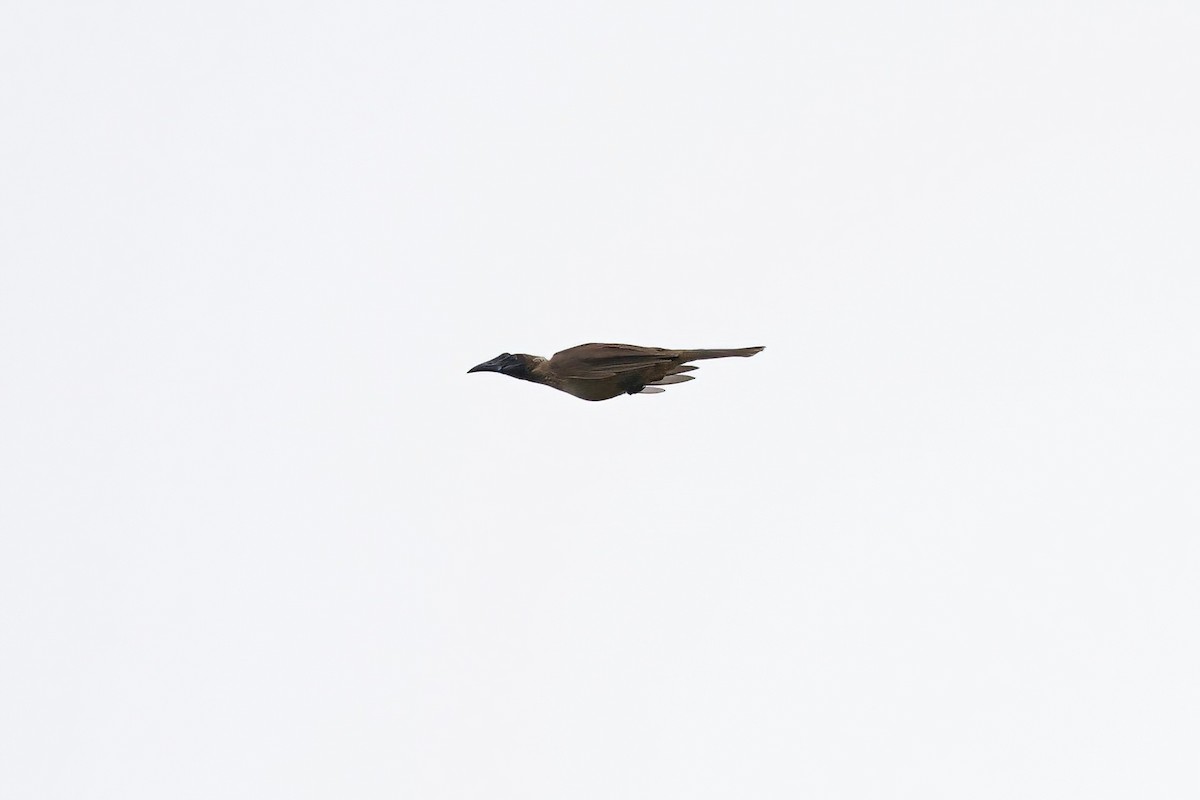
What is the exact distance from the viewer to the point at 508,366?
57.9ft

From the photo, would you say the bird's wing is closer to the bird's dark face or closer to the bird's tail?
the bird's tail

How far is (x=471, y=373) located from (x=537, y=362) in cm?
94

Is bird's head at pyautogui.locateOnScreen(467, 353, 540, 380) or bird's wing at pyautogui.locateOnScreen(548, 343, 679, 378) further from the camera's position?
bird's head at pyautogui.locateOnScreen(467, 353, 540, 380)

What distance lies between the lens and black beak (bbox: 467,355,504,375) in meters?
17.7

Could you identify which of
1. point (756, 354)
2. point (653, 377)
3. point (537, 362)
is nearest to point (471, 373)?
point (537, 362)

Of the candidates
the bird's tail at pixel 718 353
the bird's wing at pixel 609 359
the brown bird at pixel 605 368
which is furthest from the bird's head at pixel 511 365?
the bird's tail at pixel 718 353

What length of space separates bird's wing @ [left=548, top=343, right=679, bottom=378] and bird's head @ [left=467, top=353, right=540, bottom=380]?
2.28 feet

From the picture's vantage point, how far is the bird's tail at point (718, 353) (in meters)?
16.6

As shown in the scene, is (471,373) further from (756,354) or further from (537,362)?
(756,354)

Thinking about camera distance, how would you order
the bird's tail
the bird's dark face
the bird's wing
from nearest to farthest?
1. the bird's tail
2. the bird's wing
3. the bird's dark face

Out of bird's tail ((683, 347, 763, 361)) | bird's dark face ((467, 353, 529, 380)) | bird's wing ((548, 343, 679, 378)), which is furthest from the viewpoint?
bird's dark face ((467, 353, 529, 380))

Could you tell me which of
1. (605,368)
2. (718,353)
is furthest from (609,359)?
(718,353)

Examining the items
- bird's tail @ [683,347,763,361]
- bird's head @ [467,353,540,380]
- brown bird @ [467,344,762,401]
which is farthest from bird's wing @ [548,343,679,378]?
bird's head @ [467,353,540,380]

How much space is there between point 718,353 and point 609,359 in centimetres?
140
